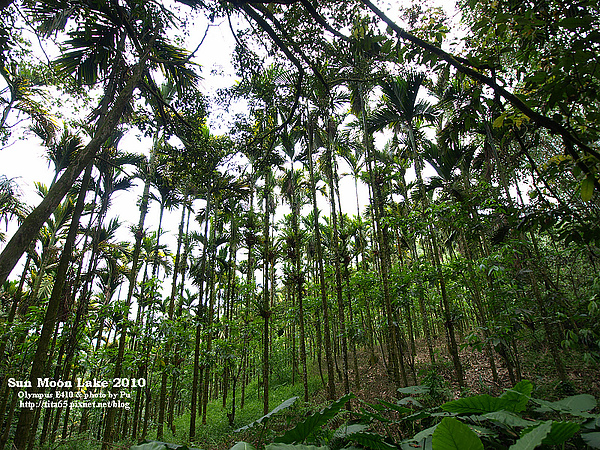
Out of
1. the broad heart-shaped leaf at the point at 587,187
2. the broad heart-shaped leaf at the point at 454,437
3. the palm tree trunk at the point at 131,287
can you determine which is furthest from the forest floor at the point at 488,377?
the palm tree trunk at the point at 131,287

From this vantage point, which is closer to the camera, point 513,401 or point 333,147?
point 513,401

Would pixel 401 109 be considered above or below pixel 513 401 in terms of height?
above

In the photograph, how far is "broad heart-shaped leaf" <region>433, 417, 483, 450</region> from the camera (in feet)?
3.27

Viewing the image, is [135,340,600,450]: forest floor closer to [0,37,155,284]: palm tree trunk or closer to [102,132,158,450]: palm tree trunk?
[102,132,158,450]: palm tree trunk

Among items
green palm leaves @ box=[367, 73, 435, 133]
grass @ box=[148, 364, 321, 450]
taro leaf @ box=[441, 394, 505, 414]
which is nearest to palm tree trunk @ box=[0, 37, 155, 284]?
grass @ box=[148, 364, 321, 450]

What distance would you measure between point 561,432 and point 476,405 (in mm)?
403

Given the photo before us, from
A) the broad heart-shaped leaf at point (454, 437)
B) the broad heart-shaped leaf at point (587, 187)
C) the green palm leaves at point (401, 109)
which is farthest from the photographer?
the green palm leaves at point (401, 109)

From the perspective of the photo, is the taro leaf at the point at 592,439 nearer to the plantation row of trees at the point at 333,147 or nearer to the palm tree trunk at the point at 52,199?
the plantation row of trees at the point at 333,147

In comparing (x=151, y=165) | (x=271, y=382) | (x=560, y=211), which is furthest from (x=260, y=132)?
(x=271, y=382)

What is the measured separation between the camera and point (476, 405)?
1.44 m

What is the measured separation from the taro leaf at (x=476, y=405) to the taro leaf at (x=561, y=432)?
0.31m

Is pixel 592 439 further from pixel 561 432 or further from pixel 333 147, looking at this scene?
pixel 333 147

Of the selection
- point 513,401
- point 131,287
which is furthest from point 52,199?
point 131,287

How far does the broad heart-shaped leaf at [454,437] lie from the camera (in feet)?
3.27
